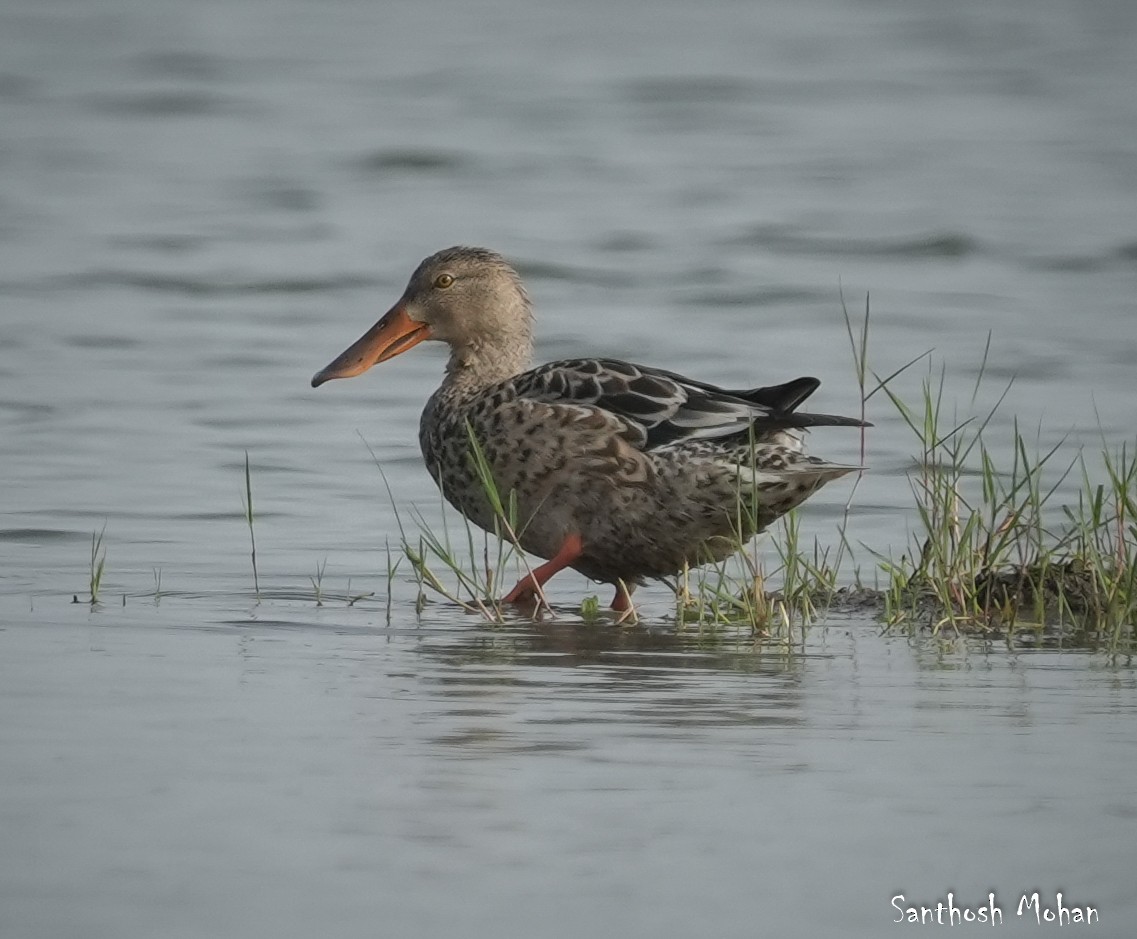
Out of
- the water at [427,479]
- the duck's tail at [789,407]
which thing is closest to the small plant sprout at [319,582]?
the water at [427,479]

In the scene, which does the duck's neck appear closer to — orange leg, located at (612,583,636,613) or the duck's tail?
orange leg, located at (612,583,636,613)

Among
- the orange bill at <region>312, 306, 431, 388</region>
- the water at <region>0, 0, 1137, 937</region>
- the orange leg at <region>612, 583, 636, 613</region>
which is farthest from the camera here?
the orange bill at <region>312, 306, 431, 388</region>

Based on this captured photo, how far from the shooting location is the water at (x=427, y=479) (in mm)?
3914

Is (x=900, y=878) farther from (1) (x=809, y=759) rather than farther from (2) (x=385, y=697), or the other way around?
(2) (x=385, y=697)

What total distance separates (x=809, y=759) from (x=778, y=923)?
1034mm

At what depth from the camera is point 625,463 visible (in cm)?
730

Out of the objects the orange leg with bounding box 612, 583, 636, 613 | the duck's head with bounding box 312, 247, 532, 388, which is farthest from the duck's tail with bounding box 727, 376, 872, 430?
the duck's head with bounding box 312, 247, 532, 388

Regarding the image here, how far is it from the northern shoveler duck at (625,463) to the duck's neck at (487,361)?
1.48 ft

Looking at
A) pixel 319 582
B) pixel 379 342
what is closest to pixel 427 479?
pixel 379 342

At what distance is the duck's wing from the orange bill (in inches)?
44.6

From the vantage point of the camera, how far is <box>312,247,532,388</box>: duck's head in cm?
857

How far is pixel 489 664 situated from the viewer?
229 inches

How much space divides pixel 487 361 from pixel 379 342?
522mm

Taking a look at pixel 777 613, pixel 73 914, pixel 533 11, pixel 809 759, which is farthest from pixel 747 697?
pixel 533 11
